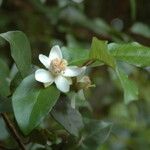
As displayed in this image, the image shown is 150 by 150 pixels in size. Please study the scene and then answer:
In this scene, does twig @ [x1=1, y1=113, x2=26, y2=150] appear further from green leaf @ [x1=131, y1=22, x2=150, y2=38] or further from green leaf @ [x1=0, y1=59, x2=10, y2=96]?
green leaf @ [x1=131, y1=22, x2=150, y2=38]

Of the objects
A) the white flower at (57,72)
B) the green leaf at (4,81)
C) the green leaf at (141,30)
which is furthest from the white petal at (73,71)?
the green leaf at (141,30)

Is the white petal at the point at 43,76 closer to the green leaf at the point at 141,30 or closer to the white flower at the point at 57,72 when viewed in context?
the white flower at the point at 57,72

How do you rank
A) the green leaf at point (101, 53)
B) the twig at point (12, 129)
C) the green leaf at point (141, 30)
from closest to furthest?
the green leaf at point (101, 53), the twig at point (12, 129), the green leaf at point (141, 30)

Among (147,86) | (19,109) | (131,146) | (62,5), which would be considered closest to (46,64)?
(19,109)

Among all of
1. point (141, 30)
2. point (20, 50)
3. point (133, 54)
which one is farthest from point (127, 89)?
point (141, 30)

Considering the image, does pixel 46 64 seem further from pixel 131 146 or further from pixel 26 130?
pixel 131 146

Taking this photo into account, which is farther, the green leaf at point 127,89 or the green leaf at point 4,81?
the green leaf at point 4,81

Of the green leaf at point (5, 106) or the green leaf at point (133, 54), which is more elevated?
the green leaf at point (133, 54)
